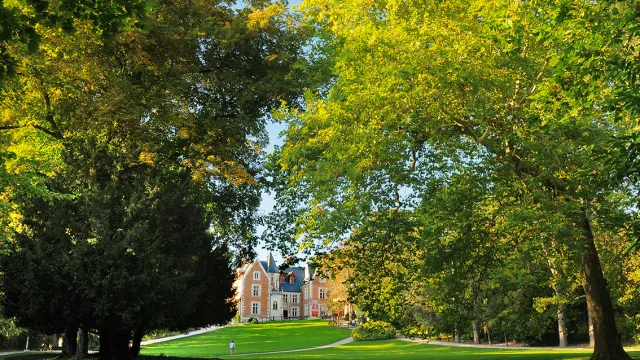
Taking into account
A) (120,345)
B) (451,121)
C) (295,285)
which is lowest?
(120,345)

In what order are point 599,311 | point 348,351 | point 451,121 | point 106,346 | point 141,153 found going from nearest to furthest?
point 451,121 < point 599,311 < point 106,346 < point 141,153 < point 348,351

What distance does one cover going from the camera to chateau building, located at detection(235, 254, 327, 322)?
93.7 m

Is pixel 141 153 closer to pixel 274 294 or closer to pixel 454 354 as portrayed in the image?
pixel 454 354

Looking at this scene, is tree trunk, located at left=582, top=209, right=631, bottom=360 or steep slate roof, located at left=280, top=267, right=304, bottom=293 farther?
steep slate roof, located at left=280, top=267, right=304, bottom=293

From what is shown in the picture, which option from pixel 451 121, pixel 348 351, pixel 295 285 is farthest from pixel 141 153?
pixel 295 285

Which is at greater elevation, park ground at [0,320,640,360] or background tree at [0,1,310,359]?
background tree at [0,1,310,359]

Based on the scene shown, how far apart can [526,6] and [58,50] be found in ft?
49.2

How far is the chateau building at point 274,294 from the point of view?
307ft

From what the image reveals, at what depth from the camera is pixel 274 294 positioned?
102 metres

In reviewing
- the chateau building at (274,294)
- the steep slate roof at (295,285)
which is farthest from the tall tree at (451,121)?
the steep slate roof at (295,285)

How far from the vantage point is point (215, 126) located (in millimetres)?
21000

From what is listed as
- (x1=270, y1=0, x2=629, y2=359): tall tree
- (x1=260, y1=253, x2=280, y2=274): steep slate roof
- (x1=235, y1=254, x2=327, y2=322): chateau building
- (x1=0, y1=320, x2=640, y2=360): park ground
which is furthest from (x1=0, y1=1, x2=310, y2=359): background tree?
(x1=260, y1=253, x2=280, y2=274): steep slate roof

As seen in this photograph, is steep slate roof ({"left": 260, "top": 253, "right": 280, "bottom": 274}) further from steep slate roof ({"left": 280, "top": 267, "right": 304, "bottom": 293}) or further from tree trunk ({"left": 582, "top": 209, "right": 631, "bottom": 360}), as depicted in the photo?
tree trunk ({"left": 582, "top": 209, "right": 631, "bottom": 360})

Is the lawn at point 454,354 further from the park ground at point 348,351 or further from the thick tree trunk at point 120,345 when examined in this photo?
the thick tree trunk at point 120,345
